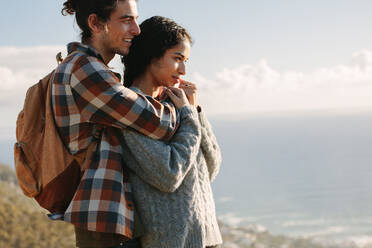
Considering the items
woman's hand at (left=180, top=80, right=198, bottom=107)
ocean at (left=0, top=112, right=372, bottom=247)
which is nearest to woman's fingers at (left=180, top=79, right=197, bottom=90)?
woman's hand at (left=180, top=80, right=198, bottom=107)

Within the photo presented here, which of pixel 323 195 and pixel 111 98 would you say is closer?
pixel 111 98

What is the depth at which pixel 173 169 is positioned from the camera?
1.85 m

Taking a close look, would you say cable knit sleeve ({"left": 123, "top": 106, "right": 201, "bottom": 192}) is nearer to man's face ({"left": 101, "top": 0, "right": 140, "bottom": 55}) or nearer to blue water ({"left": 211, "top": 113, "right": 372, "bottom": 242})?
man's face ({"left": 101, "top": 0, "right": 140, "bottom": 55})

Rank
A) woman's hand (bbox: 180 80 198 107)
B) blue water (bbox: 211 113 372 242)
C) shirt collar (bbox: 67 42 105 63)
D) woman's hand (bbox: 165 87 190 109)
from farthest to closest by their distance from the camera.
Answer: blue water (bbox: 211 113 372 242), woman's hand (bbox: 180 80 198 107), woman's hand (bbox: 165 87 190 109), shirt collar (bbox: 67 42 105 63)

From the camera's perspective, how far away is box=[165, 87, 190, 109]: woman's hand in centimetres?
205

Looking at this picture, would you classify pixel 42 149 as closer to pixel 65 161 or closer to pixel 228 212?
pixel 65 161

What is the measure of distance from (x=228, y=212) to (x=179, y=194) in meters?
97.5

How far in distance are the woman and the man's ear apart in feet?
0.92

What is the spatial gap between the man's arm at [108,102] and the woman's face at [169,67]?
334mm

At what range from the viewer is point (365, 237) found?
2958 inches

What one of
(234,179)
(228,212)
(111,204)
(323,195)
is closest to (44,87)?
(111,204)

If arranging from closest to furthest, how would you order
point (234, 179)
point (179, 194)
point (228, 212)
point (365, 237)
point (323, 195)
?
point (179, 194) < point (365, 237) < point (228, 212) < point (323, 195) < point (234, 179)

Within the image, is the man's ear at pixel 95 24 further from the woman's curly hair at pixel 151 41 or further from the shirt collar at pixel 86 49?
the woman's curly hair at pixel 151 41

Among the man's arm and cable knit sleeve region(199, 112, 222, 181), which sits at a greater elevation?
the man's arm
